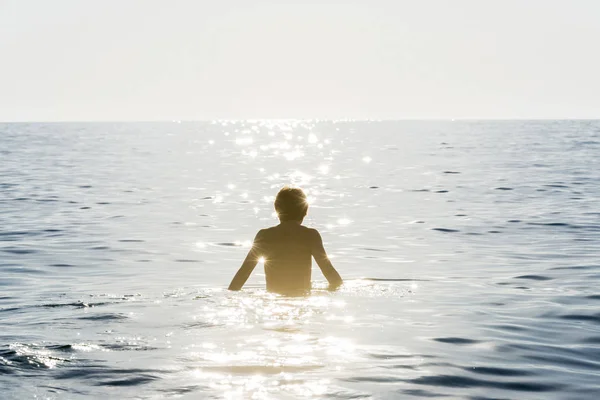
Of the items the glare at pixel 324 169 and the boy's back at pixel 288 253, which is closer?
the boy's back at pixel 288 253

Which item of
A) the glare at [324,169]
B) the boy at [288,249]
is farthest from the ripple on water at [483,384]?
the glare at [324,169]

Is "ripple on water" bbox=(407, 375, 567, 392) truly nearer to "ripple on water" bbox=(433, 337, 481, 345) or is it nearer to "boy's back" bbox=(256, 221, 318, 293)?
"ripple on water" bbox=(433, 337, 481, 345)

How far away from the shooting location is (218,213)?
28.5 meters

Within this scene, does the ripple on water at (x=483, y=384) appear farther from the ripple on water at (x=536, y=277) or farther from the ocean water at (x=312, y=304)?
the ripple on water at (x=536, y=277)

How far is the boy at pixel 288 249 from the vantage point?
36.5 ft

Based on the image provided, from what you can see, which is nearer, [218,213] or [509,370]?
[509,370]

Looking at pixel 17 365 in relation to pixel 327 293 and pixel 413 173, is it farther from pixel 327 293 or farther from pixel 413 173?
pixel 413 173

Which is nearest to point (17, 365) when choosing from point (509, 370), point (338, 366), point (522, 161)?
point (338, 366)

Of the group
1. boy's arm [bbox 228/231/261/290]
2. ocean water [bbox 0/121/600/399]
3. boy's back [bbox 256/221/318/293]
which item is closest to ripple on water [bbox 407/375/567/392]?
ocean water [bbox 0/121/600/399]

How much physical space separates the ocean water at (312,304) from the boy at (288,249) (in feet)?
0.94

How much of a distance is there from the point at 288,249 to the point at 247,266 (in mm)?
614

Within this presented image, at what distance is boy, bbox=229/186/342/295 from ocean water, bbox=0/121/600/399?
285 millimetres

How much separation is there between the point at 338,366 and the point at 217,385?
1.31m

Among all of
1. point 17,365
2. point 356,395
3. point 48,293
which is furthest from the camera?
point 48,293
